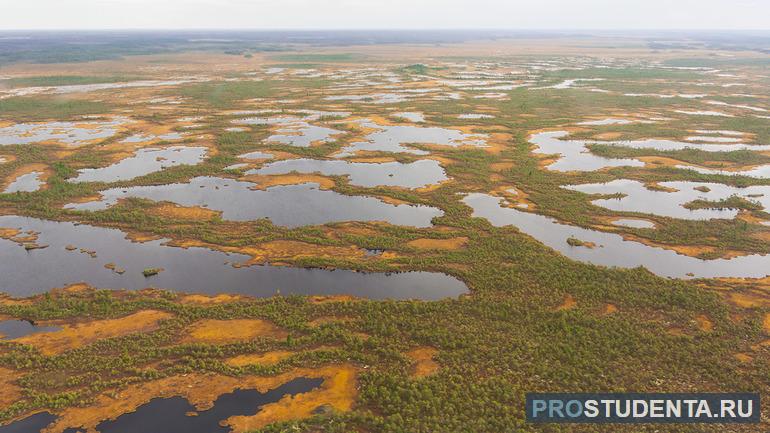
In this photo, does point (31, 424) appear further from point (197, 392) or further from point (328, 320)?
point (328, 320)

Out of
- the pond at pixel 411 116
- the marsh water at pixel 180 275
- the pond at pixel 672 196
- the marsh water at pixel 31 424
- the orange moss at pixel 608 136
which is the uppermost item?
the pond at pixel 411 116

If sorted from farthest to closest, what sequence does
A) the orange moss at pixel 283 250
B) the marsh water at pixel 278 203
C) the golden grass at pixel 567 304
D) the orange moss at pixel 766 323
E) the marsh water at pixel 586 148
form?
the marsh water at pixel 586 148
the marsh water at pixel 278 203
the orange moss at pixel 283 250
the golden grass at pixel 567 304
the orange moss at pixel 766 323

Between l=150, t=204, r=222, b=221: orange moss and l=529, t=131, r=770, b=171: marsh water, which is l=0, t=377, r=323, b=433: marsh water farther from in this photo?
l=529, t=131, r=770, b=171: marsh water

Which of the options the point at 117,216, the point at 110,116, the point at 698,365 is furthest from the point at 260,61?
the point at 698,365

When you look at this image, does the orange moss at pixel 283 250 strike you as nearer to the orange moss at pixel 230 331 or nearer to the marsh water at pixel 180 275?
the marsh water at pixel 180 275

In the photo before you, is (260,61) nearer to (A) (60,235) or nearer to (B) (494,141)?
(B) (494,141)

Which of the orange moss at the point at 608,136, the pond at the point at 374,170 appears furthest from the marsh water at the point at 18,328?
the orange moss at the point at 608,136

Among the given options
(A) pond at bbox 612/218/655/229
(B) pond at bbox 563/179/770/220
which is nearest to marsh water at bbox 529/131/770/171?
(B) pond at bbox 563/179/770/220
